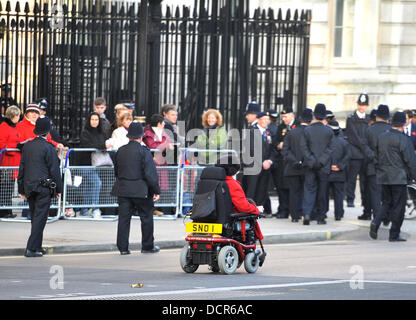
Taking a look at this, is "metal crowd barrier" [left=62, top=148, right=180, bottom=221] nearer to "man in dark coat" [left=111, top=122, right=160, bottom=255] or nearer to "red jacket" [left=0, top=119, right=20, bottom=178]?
"red jacket" [left=0, top=119, right=20, bottom=178]

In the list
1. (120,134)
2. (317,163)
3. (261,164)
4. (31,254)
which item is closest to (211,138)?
(261,164)

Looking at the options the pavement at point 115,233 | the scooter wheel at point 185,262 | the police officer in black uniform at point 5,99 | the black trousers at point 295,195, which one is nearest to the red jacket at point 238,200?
the scooter wheel at point 185,262

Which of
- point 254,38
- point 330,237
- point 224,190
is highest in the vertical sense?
point 254,38

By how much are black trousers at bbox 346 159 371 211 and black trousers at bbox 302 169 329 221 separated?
1.30 meters

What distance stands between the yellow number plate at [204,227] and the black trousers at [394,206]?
4.62m

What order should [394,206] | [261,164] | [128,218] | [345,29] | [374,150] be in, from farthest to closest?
[345,29], [261,164], [374,150], [394,206], [128,218]

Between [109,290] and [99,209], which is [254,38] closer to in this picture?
[99,209]

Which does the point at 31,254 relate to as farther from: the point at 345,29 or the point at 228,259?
the point at 345,29

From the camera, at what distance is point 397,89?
99.2 ft

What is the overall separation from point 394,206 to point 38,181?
17.6 feet

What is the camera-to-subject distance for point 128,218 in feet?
50.1

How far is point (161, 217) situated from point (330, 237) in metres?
2.81

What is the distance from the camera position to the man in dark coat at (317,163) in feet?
61.0
